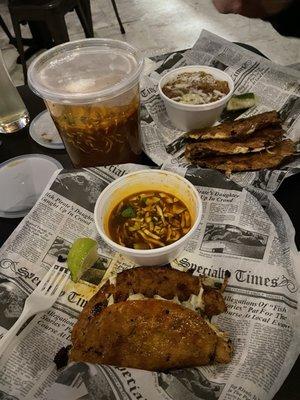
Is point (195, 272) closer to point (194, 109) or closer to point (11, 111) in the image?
A: point (194, 109)

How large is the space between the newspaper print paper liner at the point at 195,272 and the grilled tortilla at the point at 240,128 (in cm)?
28

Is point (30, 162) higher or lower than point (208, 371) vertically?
higher

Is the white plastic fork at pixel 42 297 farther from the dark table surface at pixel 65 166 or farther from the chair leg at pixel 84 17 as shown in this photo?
the chair leg at pixel 84 17

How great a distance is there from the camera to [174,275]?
115cm

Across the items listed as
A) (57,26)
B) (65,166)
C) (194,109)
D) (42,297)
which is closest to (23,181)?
(65,166)

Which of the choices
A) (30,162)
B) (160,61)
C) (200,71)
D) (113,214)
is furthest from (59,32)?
(113,214)

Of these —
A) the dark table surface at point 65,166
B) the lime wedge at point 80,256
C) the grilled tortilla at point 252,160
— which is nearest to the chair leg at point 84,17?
the dark table surface at point 65,166

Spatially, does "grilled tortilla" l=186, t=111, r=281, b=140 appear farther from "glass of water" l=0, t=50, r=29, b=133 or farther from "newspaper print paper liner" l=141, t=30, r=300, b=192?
"glass of water" l=0, t=50, r=29, b=133

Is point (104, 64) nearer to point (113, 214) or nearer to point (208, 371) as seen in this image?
point (113, 214)

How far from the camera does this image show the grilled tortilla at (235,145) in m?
1.54

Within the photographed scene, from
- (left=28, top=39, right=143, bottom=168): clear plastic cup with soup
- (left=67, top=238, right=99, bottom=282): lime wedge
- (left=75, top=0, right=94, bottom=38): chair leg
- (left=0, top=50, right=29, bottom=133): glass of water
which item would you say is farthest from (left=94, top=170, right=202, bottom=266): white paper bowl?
(left=75, top=0, right=94, bottom=38): chair leg

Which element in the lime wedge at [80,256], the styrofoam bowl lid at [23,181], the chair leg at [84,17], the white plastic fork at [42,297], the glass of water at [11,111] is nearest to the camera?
the white plastic fork at [42,297]

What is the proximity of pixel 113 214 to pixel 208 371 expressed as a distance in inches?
22.2

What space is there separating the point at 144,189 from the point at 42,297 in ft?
Result: 1.57
